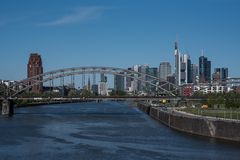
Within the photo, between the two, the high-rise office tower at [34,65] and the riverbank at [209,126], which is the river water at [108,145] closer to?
the riverbank at [209,126]

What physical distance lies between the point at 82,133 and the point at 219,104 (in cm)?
3533

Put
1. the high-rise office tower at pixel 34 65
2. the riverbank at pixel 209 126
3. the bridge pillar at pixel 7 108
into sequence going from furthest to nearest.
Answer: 1. the high-rise office tower at pixel 34 65
2. the bridge pillar at pixel 7 108
3. the riverbank at pixel 209 126

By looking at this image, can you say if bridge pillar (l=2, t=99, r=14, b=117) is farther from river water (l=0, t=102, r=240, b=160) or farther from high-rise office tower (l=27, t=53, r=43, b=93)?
high-rise office tower (l=27, t=53, r=43, b=93)

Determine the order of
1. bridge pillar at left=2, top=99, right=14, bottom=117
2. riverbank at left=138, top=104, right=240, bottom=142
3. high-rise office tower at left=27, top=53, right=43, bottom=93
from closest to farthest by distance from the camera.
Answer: riverbank at left=138, top=104, right=240, bottom=142
bridge pillar at left=2, top=99, right=14, bottom=117
high-rise office tower at left=27, top=53, right=43, bottom=93

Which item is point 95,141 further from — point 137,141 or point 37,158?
point 37,158

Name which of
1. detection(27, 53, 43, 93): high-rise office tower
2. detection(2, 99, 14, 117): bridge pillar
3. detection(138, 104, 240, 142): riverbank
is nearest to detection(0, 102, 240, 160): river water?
detection(138, 104, 240, 142): riverbank

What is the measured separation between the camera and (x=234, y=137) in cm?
4231

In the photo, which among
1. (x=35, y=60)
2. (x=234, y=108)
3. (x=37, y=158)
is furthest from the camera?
(x=35, y=60)

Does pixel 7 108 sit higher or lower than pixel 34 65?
lower

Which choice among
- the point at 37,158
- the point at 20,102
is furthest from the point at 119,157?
the point at 20,102

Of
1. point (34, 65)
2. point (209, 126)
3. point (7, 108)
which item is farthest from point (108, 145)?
point (34, 65)

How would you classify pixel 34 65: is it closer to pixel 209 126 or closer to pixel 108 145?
pixel 209 126

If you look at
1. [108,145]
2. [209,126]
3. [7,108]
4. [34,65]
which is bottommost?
[108,145]

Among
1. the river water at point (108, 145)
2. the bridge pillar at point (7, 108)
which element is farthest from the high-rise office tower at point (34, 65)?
the river water at point (108, 145)
